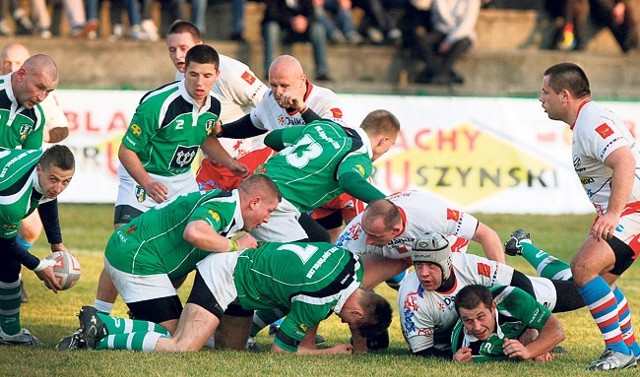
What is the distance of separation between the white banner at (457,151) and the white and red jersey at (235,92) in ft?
20.4

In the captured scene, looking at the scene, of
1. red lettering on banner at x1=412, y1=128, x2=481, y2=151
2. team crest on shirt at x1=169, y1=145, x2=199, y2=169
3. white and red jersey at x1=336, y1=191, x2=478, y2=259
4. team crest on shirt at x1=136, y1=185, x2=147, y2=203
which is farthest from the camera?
red lettering on banner at x1=412, y1=128, x2=481, y2=151

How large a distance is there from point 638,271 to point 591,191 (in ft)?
17.6

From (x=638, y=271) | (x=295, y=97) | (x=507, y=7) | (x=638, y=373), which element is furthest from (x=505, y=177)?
(x=638, y=373)

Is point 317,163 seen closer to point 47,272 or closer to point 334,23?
point 47,272

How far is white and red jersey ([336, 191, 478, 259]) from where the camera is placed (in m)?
8.10

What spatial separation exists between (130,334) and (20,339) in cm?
103

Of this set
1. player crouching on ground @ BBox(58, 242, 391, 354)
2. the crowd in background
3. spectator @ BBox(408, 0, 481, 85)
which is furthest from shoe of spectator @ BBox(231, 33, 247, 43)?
player crouching on ground @ BBox(58, 242, 391, 354)

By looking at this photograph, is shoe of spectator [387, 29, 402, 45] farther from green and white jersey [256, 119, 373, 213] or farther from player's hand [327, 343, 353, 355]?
player's hand [327, 343, 353, 355]

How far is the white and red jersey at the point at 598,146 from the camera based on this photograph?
752cm

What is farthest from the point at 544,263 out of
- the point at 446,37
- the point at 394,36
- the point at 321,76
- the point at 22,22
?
the point at 22,22

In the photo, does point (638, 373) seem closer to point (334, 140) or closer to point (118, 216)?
point (334, 140)

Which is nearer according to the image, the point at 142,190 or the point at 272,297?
the point at 272,297

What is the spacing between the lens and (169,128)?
8.99m

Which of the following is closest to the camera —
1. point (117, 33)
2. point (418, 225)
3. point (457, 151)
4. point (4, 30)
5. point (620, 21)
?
point (418, 225)
